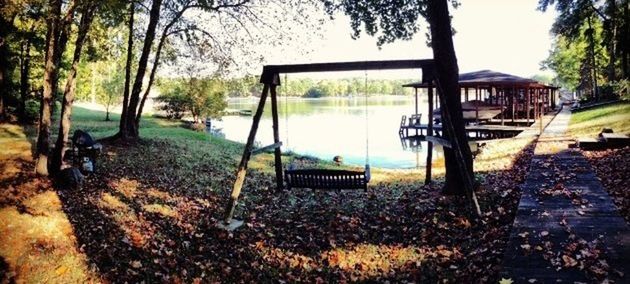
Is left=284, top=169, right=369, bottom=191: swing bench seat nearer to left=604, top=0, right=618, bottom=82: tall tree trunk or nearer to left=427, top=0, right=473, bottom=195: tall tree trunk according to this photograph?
left=427, top=0, right=473, bottom=195: tall tree trunk

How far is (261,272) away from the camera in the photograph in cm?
599

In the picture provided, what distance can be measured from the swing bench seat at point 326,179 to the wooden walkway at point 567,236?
307 centimetres

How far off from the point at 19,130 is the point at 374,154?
17.1 m

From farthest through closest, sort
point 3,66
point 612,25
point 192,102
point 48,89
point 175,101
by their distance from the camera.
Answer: point 175,101
point 192,102
point 612,25
point 3,66
point 48,89

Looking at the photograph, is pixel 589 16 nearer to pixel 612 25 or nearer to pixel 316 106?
pixel 612 25

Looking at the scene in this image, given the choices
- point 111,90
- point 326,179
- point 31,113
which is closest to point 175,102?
point 111,90

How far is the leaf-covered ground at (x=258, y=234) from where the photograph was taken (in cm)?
572

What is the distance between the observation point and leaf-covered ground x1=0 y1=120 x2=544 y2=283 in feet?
18.8

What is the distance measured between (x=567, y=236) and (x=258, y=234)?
443cm

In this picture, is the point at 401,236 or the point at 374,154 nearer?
the point at 401,236

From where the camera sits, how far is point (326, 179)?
9.49 m

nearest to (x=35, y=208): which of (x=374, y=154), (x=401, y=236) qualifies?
(x=401, y=236)

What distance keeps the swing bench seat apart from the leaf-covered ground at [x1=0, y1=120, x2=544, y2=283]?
1.33 feet

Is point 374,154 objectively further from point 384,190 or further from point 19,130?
point 19,130
